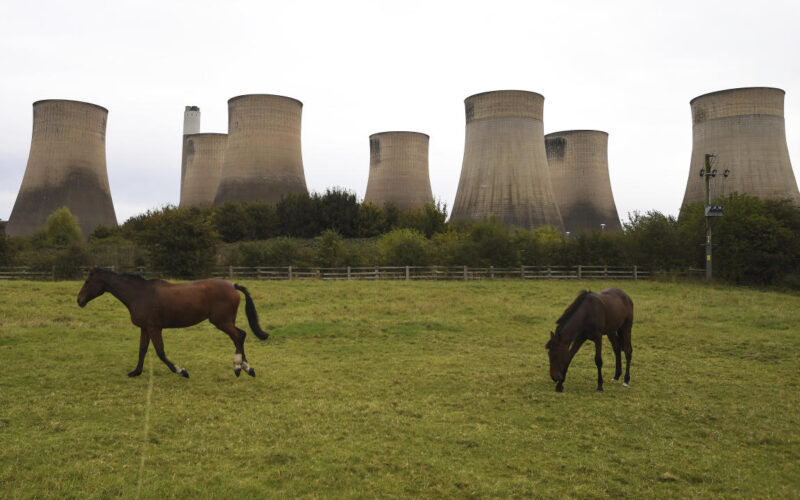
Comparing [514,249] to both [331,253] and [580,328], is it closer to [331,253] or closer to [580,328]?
[331,253]

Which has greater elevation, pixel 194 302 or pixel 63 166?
pixel 63 166

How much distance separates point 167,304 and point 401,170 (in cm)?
4515

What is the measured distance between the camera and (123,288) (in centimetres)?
771

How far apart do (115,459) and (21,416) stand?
5.68 ft

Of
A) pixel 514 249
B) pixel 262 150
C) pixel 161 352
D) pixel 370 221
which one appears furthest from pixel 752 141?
pixel 161 352

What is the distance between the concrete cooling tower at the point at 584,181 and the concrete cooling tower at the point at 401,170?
477 inches

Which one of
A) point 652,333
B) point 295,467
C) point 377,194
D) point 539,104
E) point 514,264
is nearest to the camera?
point 295,467

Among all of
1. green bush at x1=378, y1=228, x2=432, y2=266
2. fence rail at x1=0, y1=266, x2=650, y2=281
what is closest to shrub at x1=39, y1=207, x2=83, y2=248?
fence rail at x1=0, y1=266, x2=650, y2=281

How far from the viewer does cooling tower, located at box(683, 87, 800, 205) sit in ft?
120

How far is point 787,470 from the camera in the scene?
Result: 467 cm

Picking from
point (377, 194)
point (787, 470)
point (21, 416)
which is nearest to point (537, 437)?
point (787, 470)

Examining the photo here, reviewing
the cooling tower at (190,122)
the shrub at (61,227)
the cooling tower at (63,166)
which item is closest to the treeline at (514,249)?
the shrub at (61,227)

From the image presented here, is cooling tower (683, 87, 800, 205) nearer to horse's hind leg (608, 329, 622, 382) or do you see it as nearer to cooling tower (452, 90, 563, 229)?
cooling tower (452, 90, 563, 229)

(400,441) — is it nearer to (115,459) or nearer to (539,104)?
(115,459)
